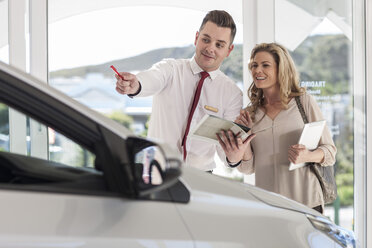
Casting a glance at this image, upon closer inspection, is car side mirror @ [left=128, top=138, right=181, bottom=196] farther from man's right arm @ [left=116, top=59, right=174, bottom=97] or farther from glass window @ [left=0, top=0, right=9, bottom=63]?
glass window @ [left=0, top=0, right=9, bottom=63]

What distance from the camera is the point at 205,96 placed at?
341 centimetres

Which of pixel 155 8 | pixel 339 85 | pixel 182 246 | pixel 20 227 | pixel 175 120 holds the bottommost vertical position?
pixel 182 246

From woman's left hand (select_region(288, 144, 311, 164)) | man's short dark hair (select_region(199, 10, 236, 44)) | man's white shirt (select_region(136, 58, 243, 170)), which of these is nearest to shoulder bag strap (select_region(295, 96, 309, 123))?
woman's left hand (select_region(288, 144, 311, 164))

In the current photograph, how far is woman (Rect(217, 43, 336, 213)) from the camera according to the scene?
9.93 ft

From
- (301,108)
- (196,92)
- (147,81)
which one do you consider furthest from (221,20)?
(301,108)

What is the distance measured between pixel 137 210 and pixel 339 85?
139 inches

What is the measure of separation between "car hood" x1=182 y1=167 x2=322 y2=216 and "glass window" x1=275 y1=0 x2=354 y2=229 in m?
2.72

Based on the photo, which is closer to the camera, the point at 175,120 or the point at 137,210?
the point at 137,210

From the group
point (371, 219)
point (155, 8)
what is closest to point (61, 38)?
point (155, 8)

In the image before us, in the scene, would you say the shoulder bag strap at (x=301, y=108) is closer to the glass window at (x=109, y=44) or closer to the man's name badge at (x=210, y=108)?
the man's name badge at (x=210, y=108)

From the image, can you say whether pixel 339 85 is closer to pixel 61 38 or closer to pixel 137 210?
pixel 61 38

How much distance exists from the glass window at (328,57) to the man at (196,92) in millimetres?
1343

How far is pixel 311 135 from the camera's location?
2965 mm

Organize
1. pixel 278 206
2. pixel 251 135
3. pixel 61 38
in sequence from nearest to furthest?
A: pixel 278 206, pixel 251 135, pixel 61 38
